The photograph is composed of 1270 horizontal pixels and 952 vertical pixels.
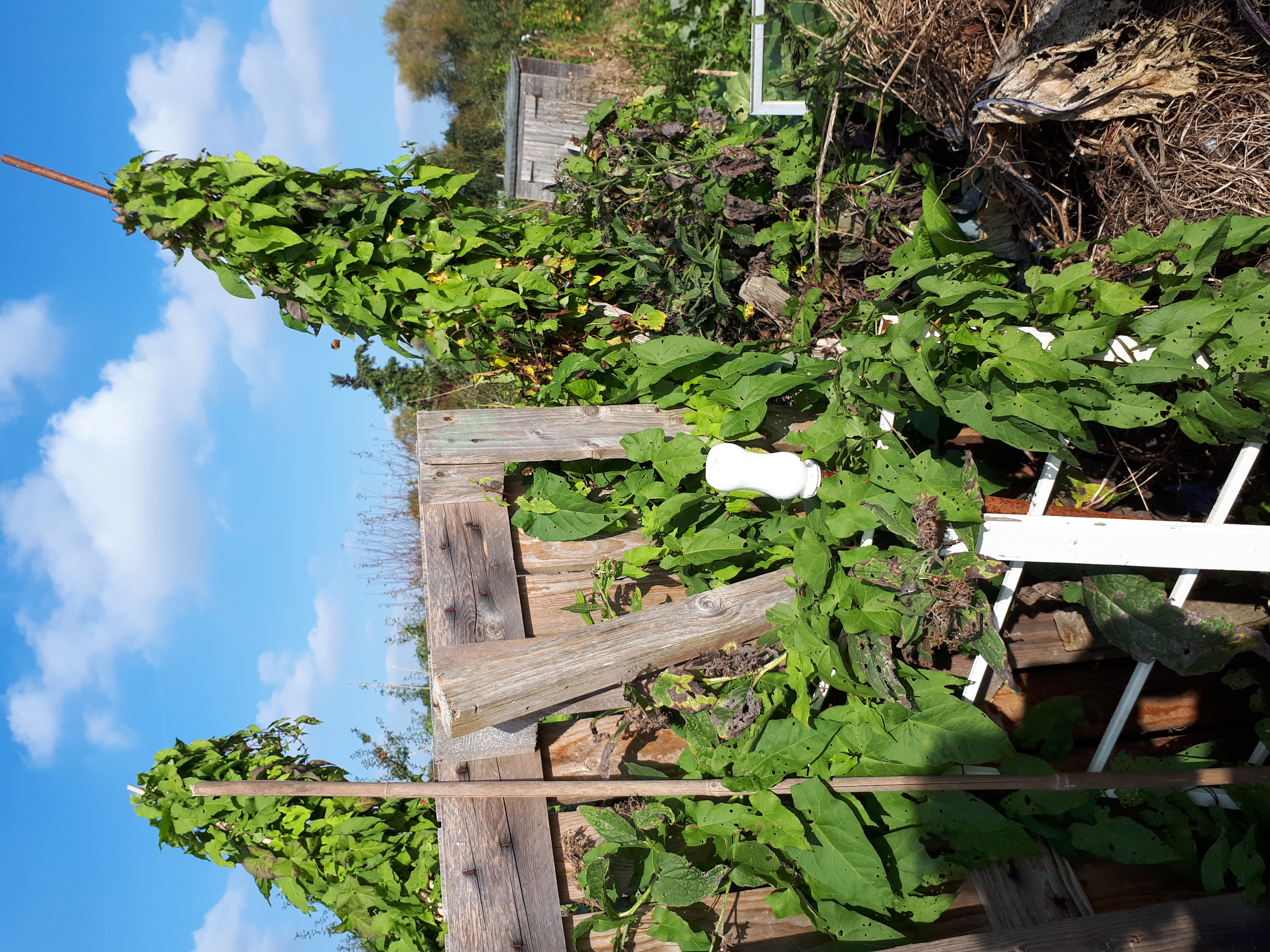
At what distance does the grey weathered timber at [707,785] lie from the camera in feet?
5.55

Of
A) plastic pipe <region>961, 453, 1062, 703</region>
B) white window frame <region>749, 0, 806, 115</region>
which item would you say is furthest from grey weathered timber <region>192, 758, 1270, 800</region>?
white window frame <region>749, 0, 806, 115</region>

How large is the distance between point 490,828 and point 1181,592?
6.32 ft

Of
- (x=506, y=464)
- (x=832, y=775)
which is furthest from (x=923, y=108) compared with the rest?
(x=832, y=775)

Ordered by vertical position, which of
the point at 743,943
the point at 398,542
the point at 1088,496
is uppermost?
the point at 1088,496

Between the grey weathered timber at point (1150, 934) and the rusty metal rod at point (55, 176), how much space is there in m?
3.40

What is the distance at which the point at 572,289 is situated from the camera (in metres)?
2.97

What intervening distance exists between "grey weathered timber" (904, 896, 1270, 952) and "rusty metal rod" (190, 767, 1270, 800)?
10.5 inches

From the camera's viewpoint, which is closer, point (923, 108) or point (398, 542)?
point (923, 108)

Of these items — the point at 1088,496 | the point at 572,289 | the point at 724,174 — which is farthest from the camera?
the point at 724,174

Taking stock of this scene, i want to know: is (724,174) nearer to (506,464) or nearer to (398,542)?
(506,464)

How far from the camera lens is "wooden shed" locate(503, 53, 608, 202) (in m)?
8.13

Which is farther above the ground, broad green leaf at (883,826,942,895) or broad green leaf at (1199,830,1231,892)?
broad green leaf at (883,826,942,895)

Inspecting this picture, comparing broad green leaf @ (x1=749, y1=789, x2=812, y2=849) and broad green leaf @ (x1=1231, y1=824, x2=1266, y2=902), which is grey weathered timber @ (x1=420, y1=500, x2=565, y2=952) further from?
broad green leaf @ (x1=1231, y1=824, x2=1266, y2=902)

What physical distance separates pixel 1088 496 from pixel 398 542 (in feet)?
34.5
